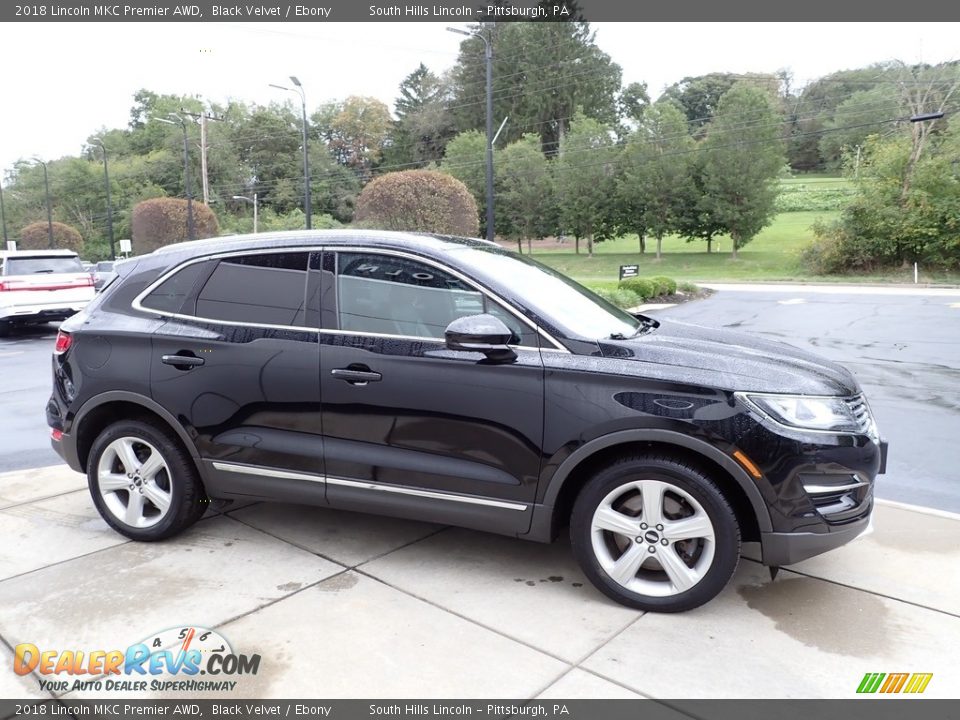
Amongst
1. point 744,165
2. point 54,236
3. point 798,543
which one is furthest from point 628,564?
point 54,236

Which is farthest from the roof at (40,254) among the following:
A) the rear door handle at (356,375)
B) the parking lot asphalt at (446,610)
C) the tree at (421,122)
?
the tree at (421,122)

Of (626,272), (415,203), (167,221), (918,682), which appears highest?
(167,221)

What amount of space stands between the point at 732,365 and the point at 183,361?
2777 millimetres

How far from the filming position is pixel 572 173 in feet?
162

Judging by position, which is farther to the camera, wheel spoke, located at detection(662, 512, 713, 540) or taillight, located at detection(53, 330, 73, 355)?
taillight, located at detection(53, 330, 73, 355)

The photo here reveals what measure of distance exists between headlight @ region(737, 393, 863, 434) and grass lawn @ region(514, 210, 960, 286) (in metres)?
22.6

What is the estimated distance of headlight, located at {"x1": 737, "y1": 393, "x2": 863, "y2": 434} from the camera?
10.2ft

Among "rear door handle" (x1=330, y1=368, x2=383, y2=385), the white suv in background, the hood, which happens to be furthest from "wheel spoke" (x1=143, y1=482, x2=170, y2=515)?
the white suv in background

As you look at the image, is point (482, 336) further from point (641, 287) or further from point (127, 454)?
point (641, 287)

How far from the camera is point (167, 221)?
44.9 metres

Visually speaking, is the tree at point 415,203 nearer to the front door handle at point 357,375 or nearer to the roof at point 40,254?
the roof at point 40,254

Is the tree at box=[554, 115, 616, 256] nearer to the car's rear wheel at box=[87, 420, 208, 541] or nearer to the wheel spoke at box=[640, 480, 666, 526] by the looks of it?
the car's rear wheel at box=[87, 420, 208, 541]

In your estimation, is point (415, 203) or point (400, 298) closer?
point (400, 298)

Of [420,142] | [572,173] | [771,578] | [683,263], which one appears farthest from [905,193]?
[420,142]
